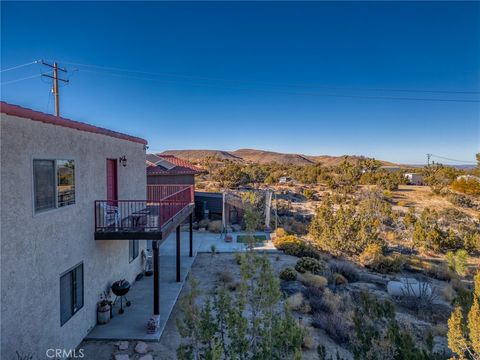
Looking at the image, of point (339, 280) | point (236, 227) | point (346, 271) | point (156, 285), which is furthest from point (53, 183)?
point (236, 227)

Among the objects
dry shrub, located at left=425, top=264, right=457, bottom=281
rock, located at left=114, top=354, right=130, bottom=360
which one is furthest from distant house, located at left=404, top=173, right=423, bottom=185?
rock, located at left=114, top=354, right=130, bottom=360

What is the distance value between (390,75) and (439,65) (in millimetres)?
3823

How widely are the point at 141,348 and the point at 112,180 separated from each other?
4927 mm

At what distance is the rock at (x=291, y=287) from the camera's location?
36.5 feet

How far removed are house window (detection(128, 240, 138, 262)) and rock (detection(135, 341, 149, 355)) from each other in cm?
406

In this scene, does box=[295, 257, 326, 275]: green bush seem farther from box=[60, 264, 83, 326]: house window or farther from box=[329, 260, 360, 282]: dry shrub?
box=[60, 264, 83, 326]: house window

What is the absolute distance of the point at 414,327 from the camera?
8.98 metres

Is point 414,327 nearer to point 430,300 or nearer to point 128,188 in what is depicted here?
point 430,300

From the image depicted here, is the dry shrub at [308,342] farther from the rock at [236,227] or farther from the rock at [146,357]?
the rock at [236,227]

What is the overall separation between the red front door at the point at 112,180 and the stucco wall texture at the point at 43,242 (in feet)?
2.08

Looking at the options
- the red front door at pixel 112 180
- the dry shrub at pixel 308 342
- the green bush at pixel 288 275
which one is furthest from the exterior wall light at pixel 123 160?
the green bush at pixel 288 275

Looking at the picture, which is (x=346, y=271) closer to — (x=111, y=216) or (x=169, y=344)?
(x=169, y=344)

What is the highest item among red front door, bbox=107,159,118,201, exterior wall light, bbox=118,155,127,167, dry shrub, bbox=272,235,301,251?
exterior wall light, bbox=118,155,127,167

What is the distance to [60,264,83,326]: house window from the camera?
20.8 ft
